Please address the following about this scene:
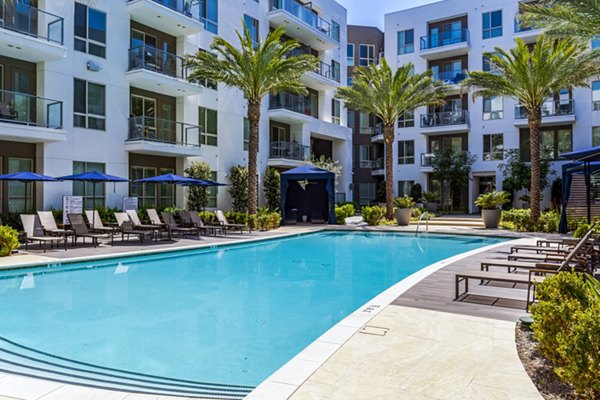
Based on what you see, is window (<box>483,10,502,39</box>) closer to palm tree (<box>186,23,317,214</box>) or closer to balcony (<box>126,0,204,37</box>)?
palm tree (<box>186,23,317,214</box>)

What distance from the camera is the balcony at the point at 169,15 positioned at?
2036cm

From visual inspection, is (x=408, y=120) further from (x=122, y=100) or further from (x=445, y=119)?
(x=122, y=100)

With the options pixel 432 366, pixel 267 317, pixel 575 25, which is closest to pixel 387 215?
pixel 575 25

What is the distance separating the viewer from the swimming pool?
523cm

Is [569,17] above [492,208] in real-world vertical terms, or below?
above

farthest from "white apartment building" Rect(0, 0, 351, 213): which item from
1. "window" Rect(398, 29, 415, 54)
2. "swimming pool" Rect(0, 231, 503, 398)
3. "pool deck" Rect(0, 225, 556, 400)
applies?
"pool deck" Rect(0, 225, 556, 400)

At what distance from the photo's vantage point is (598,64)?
1923 cm

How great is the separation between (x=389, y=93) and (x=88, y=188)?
15368mm

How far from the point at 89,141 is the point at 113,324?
14.2m

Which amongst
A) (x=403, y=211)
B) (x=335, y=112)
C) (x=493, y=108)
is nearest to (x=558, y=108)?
(x=493, y=108)

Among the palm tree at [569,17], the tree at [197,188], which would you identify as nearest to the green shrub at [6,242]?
the tree at [197,188]

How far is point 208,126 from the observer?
2483 cm

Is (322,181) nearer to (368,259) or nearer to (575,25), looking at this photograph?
(368,259)

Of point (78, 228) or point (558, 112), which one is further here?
point (558, 112)
